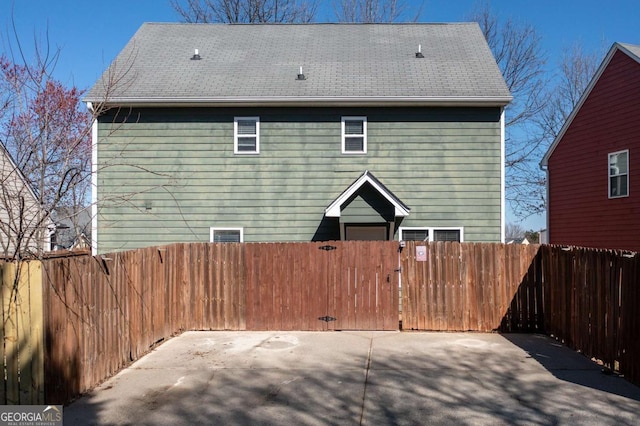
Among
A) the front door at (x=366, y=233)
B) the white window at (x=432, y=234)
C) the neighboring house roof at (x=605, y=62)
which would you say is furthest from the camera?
the neighboring house roof at (x=605, y=62)

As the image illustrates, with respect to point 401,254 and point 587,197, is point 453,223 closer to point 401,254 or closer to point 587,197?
point 401,254

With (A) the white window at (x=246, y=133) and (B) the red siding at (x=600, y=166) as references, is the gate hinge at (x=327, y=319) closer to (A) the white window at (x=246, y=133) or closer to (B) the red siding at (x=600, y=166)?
(A) the white window at (x=246, y=133)

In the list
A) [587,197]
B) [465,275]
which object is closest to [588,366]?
[465,275]

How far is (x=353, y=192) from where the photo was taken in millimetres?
12125

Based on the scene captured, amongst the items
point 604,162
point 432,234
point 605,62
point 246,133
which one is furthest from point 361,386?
point 605,62

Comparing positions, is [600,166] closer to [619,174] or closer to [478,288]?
[619,174]

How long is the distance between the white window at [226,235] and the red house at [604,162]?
10805mm

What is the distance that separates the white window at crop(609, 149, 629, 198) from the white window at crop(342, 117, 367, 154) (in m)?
7.81

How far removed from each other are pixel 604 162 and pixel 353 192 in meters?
8.83

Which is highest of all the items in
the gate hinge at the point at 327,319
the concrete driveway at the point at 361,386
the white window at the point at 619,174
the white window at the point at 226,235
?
the white window at the point at 619,174

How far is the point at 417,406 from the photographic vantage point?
571 centimetres

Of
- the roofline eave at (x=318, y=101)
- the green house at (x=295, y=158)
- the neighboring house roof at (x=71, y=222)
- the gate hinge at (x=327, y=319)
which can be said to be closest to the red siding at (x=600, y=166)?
the green house at (x=295, y=158)

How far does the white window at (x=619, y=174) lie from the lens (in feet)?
49.2

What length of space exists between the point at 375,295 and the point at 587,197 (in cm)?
1047
